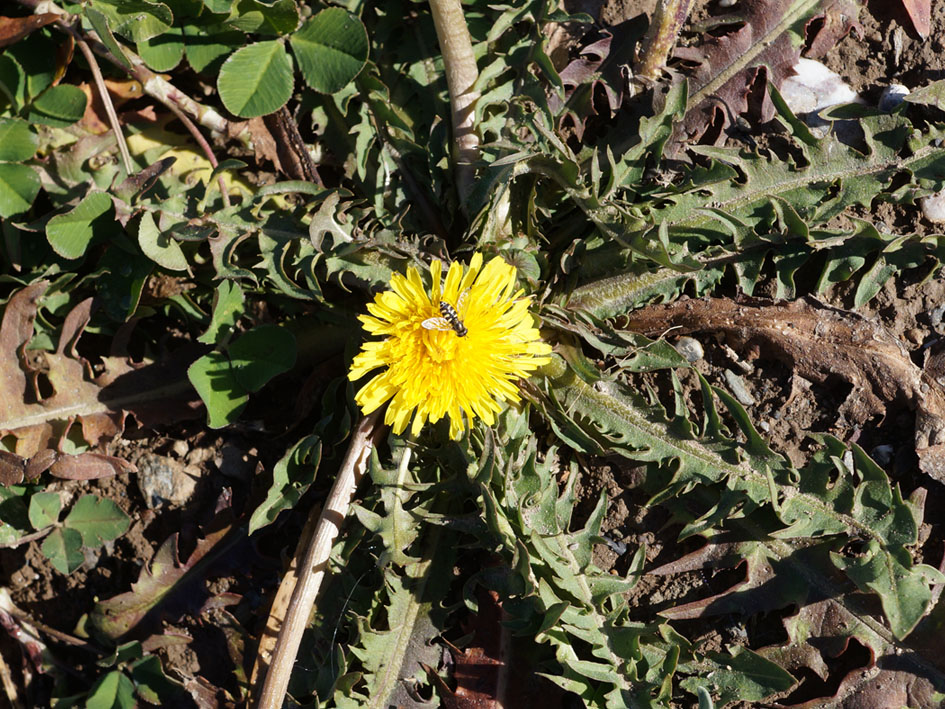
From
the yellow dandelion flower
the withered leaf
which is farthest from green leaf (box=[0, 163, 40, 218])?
the yellow dandelion flower

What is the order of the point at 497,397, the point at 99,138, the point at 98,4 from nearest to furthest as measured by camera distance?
the point at 497,397
the point at 98,4
the point at 99,138

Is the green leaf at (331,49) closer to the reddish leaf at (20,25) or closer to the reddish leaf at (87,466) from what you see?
the reddish leaf at (20,25)

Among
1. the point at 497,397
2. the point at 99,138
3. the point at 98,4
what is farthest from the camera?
the point at 99,138

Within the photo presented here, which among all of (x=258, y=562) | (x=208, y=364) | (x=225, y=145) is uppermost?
(x=225, y=145)

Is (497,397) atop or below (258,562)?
atop

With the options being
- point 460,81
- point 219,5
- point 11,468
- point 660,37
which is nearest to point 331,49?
point 219,5

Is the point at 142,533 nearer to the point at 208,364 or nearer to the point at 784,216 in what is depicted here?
the point at 208,364

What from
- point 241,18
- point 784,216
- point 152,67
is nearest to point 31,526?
point 152,67

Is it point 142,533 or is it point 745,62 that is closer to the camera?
point 745,62
